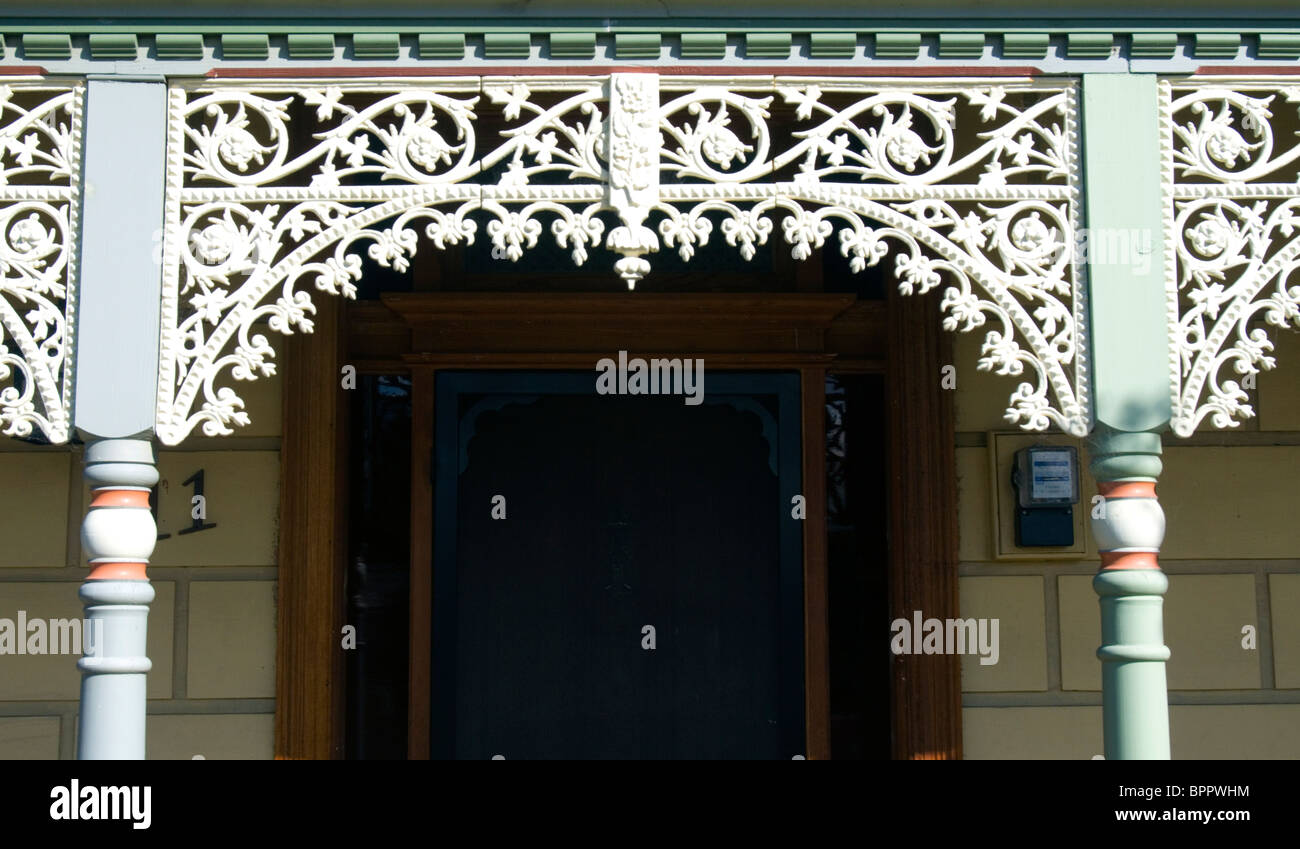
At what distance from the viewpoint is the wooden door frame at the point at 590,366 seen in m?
5.83

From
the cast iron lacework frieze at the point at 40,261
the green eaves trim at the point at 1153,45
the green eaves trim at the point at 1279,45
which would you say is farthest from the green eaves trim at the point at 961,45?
the cast iron lacework frieze at the point at 40,261

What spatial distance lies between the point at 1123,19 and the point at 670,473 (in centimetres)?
266

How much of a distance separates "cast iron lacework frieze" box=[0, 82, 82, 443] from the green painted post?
3197 mm

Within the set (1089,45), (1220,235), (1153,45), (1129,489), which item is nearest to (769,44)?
(1089,45)

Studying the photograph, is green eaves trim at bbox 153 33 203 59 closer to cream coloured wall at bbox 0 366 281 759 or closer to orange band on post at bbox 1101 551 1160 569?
cream coloured wall at bbox 0 366 281 759

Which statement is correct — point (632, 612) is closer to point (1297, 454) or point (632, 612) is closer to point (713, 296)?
point (713, 296)

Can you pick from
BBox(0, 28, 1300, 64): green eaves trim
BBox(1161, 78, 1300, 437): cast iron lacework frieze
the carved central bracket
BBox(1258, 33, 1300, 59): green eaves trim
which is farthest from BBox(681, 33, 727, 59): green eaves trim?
BBox(1258, 33, 1300, 59): green eaves trim

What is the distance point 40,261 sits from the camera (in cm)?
442

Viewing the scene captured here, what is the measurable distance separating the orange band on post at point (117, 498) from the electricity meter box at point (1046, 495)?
3474 millimetres

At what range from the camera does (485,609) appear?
20.0 feet

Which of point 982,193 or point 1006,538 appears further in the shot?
point 1006,538

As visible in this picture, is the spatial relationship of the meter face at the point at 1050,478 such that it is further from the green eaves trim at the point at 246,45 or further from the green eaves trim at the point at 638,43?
the green eaves trim at the point at 246,45

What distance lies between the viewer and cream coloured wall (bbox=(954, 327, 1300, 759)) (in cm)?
588
